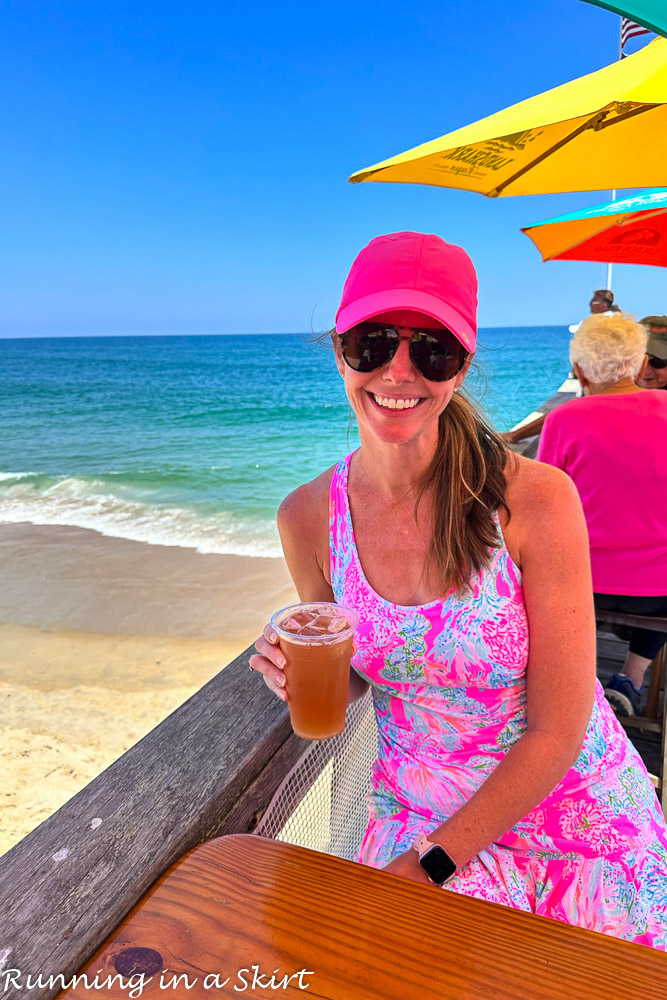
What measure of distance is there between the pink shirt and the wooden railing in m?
1.91

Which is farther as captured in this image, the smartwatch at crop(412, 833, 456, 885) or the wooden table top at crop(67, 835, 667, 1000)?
the smartwatch at crop(412, 833, 456, 885)

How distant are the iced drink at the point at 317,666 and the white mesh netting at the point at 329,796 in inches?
4.4

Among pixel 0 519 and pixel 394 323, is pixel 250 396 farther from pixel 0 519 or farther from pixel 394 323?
pixel 394 323

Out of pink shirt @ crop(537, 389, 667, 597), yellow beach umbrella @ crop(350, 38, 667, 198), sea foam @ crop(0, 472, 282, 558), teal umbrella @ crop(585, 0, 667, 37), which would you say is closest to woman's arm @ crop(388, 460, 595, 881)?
teal umbrella @ crop(585, 0, 667, 37)

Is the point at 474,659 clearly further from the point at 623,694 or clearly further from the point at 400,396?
the point at 623,694

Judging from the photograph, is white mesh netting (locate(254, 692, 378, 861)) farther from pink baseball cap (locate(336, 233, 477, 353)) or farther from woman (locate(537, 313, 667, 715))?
woman (locate(537, 313, 667, 715))

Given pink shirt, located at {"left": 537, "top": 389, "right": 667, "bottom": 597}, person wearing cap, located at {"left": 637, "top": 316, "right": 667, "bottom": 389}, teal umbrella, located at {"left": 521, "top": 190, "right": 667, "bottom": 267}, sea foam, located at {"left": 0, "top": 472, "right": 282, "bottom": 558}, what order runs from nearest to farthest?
pink shirt, located at {"left": 537, "top": 389, "right": 667, "bottom": 597} → person wearing cap, located at {"left": 637, "top": 316, "right": 667, "bottom": 389} → teal umbrella, located at {"left": 521, "top": 190, "right": 667, "bottom": 267} → sea foam, located at {"left": 0, "top": 472, "right": 282, "bottom": 558}

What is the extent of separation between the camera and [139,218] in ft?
222

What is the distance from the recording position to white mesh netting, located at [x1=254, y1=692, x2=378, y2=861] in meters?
1.25

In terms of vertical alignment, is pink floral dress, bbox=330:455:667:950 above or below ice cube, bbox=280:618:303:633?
below

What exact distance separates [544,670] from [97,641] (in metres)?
5.53

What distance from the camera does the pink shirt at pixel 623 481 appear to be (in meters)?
2.68

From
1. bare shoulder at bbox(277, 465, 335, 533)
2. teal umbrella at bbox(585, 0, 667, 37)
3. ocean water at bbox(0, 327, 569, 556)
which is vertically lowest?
ocean water at bbox(0, 327, 569, 556)

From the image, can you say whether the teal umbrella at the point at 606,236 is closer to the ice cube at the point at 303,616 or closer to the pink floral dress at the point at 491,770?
Answer: the pink floral dress at the point at 491,770
